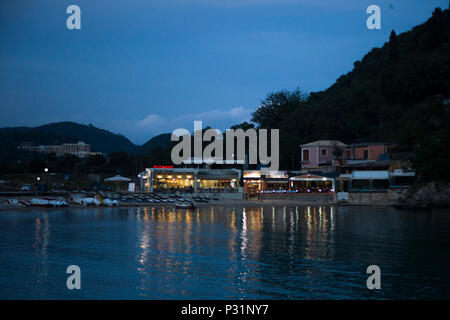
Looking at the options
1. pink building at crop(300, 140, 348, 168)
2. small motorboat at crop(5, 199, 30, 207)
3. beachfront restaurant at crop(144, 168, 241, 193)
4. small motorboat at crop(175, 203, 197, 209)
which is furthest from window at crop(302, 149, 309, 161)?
small motorboat at crop(5, 199, 30, 207)

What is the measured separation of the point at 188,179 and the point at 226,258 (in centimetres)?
4247

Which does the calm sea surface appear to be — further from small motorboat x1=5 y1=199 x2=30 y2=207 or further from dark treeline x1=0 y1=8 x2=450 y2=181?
dark treeline x1=0 y1=8 x2=450 y2=181

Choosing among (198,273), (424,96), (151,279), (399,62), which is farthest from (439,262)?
(399,62)

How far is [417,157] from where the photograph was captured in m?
47.8

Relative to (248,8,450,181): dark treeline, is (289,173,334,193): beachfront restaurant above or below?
below

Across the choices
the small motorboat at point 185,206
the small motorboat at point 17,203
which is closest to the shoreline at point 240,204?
the small motorboat at point 17,203

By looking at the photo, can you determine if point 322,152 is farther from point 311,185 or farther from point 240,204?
point 240,204

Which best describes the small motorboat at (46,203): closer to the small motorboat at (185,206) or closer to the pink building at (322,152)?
the small motorboat at (185,206)

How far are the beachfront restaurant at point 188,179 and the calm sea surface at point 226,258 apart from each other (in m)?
23.6

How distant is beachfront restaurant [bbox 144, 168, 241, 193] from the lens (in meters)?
62.0

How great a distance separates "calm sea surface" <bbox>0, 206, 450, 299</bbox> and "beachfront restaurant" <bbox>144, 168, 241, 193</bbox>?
23.6 metres

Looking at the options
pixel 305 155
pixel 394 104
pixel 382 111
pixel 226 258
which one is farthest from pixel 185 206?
pixel 394 104
